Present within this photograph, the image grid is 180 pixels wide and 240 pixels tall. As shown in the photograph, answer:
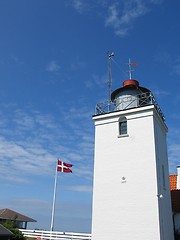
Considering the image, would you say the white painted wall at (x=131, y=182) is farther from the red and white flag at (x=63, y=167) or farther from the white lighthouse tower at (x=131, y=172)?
the red and white flag at (x=63, y=167)

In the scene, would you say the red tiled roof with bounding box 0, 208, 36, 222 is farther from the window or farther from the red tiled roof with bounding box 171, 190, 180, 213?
the window

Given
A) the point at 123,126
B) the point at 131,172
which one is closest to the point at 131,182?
the point at 131,172

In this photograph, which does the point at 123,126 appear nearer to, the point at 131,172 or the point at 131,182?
the point at 131,172

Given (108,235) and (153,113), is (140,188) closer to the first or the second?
(108,235)

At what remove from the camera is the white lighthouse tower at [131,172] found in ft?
45.5

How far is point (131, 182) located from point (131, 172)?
0.56 meters

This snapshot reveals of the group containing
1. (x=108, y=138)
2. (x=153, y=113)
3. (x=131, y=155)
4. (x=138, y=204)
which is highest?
(x=153, y=113)

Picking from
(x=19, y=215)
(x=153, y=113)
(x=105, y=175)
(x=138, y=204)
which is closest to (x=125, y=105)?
(x=153, y=113)

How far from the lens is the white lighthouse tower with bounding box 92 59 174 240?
13.9 meters

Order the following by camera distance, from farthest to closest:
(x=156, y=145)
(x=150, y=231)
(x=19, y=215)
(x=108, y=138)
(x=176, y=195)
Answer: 1. (x=19, y=215)
2. (x=176, y=195)
3. (x=108, y=138)
4. (x=156, y=145)
5. (x=150, y=231)

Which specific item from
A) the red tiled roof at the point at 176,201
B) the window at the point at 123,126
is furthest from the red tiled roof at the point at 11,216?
the window at the point at 123,126

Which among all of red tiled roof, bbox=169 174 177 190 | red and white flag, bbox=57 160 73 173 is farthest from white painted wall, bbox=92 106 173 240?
red tiled roof, bbox=169 174 177 190

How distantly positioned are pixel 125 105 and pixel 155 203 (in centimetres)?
659

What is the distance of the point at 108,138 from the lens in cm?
1652
